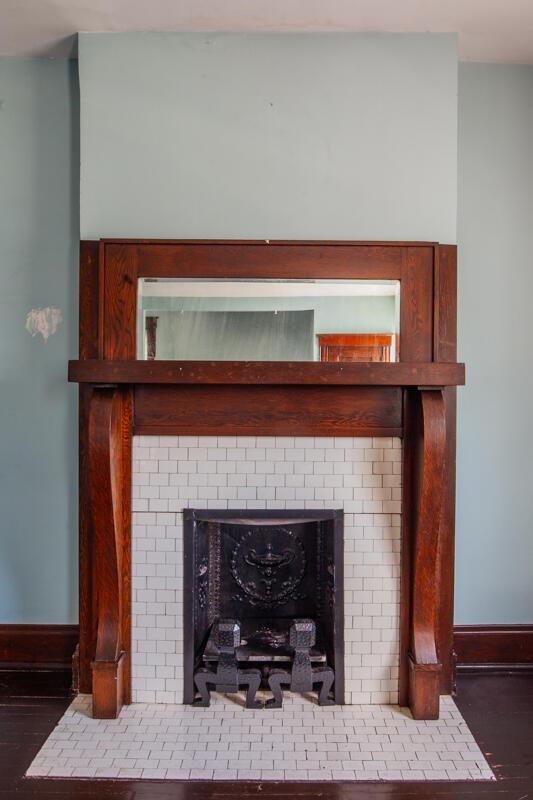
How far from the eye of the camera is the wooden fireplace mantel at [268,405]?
233cm

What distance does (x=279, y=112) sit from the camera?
8.07 feet

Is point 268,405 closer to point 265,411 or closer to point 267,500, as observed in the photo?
point 265,411

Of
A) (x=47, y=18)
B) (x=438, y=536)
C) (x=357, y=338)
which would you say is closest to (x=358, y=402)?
(x=357, y=338)

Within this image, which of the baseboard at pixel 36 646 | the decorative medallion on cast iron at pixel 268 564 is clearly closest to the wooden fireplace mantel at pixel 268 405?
the baseboard at pixel 36 646

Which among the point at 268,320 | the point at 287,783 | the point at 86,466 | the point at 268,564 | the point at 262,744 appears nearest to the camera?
the point at 287,783

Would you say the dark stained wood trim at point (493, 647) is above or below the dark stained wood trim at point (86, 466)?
below

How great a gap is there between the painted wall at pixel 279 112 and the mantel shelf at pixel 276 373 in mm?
653

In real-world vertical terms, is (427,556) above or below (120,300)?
below

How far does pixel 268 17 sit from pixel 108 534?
6.69ft

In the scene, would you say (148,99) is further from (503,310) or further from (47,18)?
(503,310)

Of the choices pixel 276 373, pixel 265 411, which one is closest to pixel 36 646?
pixel 265 411

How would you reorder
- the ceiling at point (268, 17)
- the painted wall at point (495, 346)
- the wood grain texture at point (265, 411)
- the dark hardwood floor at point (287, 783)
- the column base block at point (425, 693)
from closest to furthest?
the dark hardwood floor at point (287, 783) → the ceiling at point (268, 17) → the column base block at point (425, 693) → the wood grain texture at point (265, 411) → the painted wall at point (495, 346)

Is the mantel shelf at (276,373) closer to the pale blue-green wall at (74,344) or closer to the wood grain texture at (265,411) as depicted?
the wood grain texture at (265,411)

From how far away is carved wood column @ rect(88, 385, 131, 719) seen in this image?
235cm
